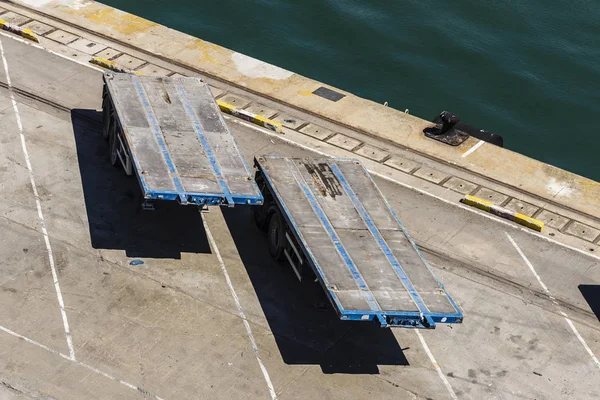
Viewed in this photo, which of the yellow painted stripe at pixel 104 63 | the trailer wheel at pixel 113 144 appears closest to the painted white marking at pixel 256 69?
the yellow painted stripe at pixel 104 63

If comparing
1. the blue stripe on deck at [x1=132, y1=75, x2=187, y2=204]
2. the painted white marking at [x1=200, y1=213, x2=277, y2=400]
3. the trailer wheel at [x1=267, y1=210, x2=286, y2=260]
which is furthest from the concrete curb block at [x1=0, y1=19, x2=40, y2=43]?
the trailer wheel at [x1=267, y1=210, x2=286, y2=260]

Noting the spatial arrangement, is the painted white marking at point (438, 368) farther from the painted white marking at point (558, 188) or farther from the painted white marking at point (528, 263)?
the painted white marking at point (558, 188)

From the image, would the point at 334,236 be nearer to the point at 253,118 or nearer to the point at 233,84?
the point at 253,118

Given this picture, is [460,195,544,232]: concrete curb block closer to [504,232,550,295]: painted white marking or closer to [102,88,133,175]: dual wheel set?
[504,232,550,295]: painted white marking

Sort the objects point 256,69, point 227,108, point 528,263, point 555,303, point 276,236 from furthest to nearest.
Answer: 1. point 256,69
2. point 227,108
3. point 528,263
4. point 555,303
5. point 276,236

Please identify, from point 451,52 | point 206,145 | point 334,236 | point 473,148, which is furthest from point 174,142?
point 451,52
